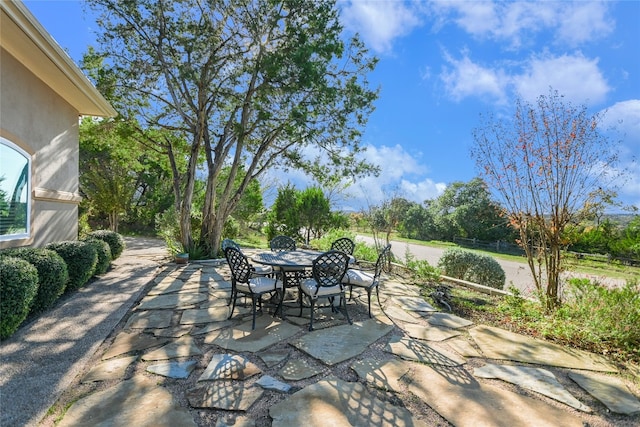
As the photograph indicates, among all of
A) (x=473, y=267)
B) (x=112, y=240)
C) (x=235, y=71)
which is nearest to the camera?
(x=473, y=267)

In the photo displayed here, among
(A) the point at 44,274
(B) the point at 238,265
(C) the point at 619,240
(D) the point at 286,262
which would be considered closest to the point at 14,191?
(A) the point at 44,274

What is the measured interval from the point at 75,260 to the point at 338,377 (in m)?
4.22

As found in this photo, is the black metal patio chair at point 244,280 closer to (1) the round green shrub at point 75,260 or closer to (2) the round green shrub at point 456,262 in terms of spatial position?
(1) the round green shrub at point 75,260

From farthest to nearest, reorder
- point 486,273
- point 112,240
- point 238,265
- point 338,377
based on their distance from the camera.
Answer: point 112,240, point 486,273, point 238,265, point 338,377

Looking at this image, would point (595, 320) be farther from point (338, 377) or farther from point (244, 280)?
point (244, 280)

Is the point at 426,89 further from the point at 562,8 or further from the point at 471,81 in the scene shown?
the point at 562,8

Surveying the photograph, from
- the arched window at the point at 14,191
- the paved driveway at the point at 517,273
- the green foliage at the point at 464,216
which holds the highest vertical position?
the green foliage at the point at 464,216

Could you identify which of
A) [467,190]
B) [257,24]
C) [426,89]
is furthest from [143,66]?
[467,190]

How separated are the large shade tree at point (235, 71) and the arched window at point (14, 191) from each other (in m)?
3.56

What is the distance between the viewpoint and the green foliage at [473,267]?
5.95 m

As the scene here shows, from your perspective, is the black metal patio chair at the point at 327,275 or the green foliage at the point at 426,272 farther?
the green foliage at the point at 426,272

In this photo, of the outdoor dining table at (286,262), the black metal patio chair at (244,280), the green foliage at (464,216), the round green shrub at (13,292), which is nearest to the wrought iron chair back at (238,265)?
the black metal patio chair at (244,280)

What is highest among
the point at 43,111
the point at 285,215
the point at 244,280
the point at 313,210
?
the point at 43,111

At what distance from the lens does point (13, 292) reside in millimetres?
2832
